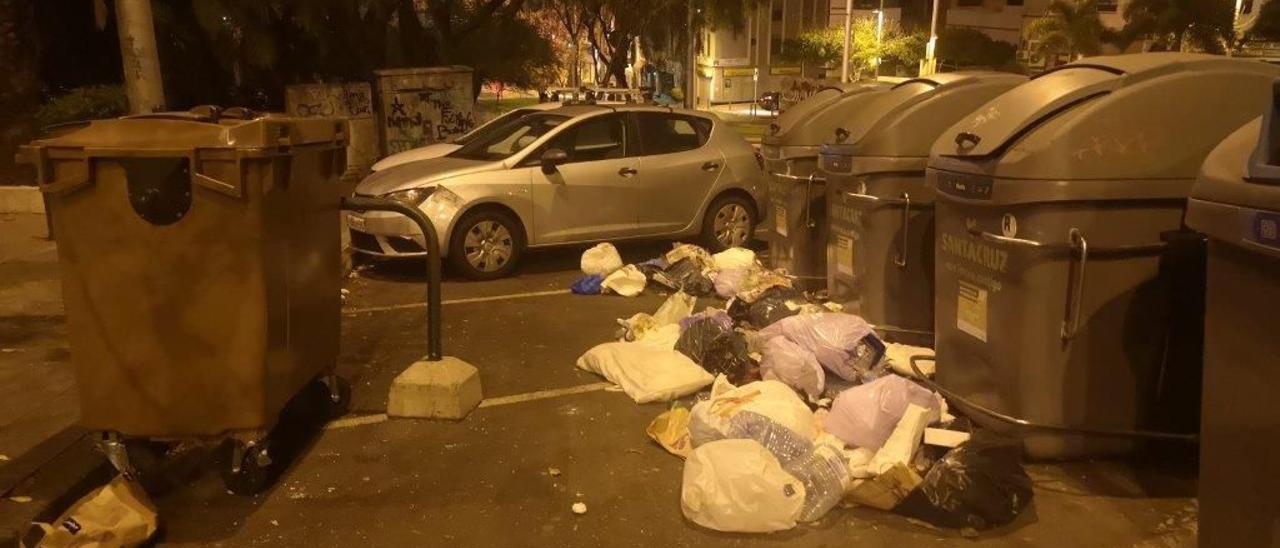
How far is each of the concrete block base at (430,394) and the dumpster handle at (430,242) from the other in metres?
0.14

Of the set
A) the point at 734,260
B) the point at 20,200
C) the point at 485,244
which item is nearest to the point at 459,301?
the point at 485,244

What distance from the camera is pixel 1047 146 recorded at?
13.4 feet

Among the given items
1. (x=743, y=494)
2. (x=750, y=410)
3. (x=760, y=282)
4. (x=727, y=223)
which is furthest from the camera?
(x=727, y=223)

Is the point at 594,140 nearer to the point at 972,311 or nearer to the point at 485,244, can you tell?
the point at 485,244

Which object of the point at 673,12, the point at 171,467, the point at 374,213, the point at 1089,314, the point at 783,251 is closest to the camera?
the point at 1089,314

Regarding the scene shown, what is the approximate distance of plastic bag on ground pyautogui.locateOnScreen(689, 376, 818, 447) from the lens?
14.7 ft

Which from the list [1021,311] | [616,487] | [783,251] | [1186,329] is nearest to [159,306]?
[616,487]

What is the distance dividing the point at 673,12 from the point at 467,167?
1623 cm

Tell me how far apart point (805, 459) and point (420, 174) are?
5.43 meters

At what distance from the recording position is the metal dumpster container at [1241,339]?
108 inches

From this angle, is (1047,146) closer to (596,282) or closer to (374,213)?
(596,282)

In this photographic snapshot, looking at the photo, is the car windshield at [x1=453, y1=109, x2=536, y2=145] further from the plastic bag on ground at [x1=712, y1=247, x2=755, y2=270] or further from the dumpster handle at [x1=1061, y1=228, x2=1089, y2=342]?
the dumpster handle at [x1=1061, y1=228, x2=1089, y2=342]

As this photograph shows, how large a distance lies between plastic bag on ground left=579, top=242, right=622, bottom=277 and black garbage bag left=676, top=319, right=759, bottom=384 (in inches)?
100

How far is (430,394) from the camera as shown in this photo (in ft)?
16.8
